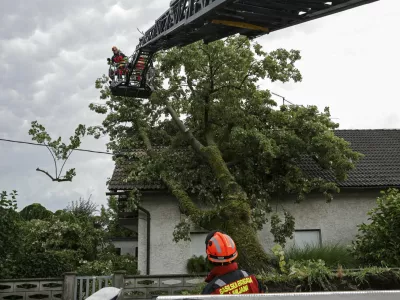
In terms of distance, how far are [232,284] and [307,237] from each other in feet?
44.6

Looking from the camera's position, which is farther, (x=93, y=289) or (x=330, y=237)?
(x=330, y=237)

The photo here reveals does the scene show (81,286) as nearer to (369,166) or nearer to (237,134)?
(237,134)

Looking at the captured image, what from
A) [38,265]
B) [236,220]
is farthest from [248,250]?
[38,265]

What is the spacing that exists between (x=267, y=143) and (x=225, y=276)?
10.00 m

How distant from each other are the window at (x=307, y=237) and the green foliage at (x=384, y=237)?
10.8 feet

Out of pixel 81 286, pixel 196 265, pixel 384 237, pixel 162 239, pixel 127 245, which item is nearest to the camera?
pixel 81 286

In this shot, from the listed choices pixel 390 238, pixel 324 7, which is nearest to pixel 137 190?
pixel 390 238

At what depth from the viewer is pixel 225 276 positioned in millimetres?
3703

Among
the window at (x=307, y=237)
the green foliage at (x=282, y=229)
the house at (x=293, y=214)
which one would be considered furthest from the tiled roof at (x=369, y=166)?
the green foliage at (x=282, y=229)

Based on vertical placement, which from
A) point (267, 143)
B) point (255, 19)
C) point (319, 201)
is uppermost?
point (255, 19)

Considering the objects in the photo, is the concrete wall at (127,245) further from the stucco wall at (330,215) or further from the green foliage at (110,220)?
the stucco wall at (330,215)

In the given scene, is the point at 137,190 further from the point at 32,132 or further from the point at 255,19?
the point at 255,19

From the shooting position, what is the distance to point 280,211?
54.9 feet

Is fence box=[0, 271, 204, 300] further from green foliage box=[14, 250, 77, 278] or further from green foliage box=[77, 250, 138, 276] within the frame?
green foliage box=[77, 250, 138, 276]
